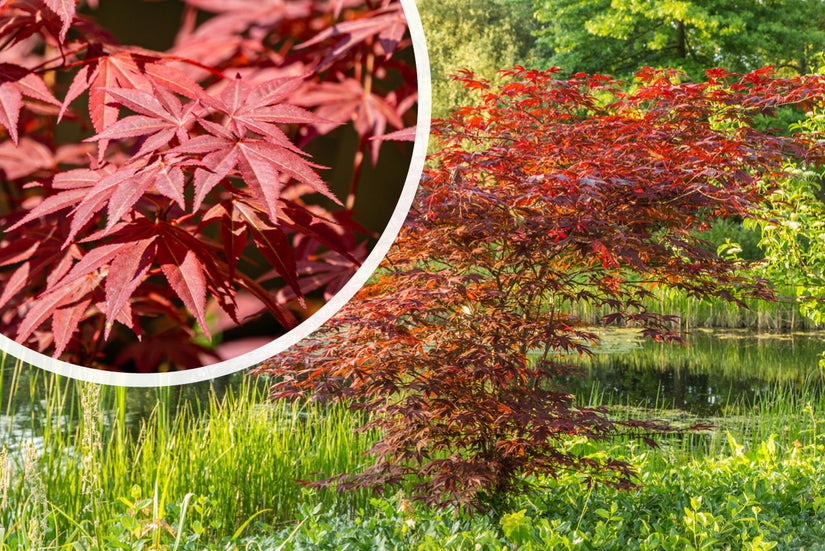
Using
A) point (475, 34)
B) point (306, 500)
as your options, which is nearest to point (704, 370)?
point (306, 500)

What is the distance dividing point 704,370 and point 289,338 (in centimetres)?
712

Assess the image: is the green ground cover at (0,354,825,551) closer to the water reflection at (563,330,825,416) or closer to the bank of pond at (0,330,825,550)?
the bank of pond at (0,330,825,550)

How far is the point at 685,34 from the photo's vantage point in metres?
13.8

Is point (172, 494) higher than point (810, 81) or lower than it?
lower

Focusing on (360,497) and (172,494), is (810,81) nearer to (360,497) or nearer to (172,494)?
(360,497)

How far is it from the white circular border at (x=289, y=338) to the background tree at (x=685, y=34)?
12.1 meters

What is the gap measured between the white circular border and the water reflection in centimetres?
510

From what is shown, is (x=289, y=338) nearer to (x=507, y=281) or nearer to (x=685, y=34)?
(x=507, y=281)

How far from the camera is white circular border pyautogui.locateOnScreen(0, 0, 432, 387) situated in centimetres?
85

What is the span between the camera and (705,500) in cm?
268

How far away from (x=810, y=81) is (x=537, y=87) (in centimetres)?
135

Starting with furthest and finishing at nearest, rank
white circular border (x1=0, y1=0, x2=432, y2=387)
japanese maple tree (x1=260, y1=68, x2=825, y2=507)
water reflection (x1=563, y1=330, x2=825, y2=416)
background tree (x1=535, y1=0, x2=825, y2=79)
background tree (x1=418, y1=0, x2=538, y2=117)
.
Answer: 1. background tree (x1=418, y1=0, x2=538, y2=117)
2. background tree (x1=535, y1=0, x2=825, y2=79)
3. water reflection (x1=563, y1=330, x2=825, y2=416)
4. japanese maple tree (x1=260, y1=68, x2=825, y2=507)
5. white circular border (x1=0, y1=0, x2=432, y2=387)

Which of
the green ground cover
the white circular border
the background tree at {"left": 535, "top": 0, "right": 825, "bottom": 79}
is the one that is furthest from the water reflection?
the background tree at {"left": 535, "top": 0, "right": 825, "bottom": 79}

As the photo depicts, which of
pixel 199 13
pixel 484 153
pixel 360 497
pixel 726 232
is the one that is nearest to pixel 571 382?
pixel 360 497
